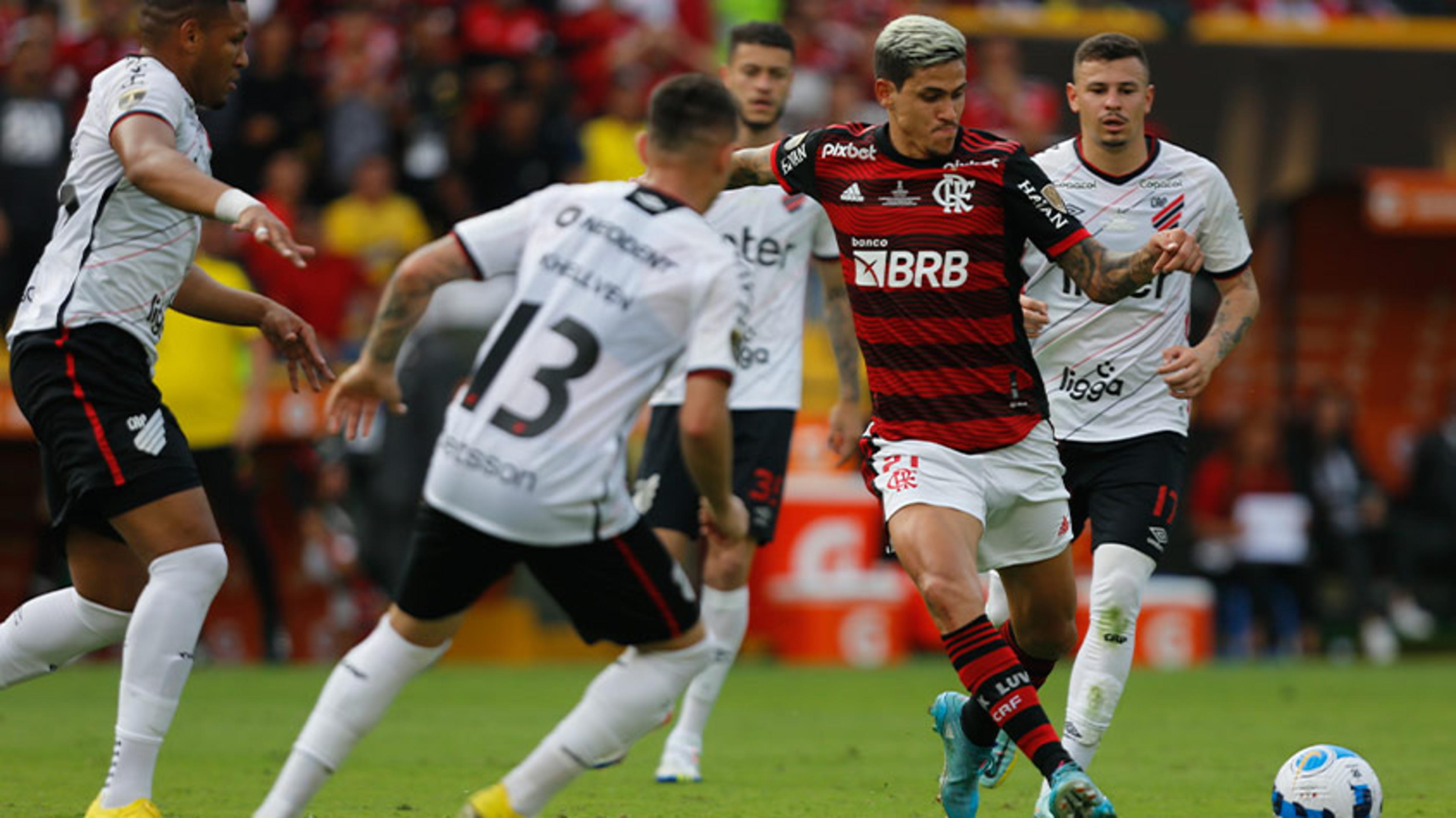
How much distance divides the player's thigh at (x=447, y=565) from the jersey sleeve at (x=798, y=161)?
2286mm

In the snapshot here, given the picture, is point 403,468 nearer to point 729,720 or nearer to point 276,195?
point 276,195

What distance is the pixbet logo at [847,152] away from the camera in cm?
727

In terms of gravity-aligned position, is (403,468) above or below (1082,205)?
below

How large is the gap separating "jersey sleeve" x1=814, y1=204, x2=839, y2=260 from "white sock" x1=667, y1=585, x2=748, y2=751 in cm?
163

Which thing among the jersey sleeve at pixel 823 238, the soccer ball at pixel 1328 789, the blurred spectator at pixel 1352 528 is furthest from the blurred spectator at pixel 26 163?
the blurred spectator at pixel 1352 528

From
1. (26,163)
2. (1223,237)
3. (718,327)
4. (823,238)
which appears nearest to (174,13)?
(718,327)

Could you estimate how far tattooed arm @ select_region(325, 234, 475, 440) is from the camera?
575 cm

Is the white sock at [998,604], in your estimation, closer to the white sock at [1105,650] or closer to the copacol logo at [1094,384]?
the white sock at [1105,650]

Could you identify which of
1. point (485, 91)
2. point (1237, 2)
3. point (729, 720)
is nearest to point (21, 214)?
point (485, 91)

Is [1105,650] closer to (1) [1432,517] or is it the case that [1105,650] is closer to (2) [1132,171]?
(2) [1132,171]

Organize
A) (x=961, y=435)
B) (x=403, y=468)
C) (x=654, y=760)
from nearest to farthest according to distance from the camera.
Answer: (x=961, y=435) < (x=654, y=760) < (x=403, y=468)

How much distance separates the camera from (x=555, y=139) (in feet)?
55.7

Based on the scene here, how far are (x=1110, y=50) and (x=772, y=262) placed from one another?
2.30 m

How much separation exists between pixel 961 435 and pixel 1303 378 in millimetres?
16123
